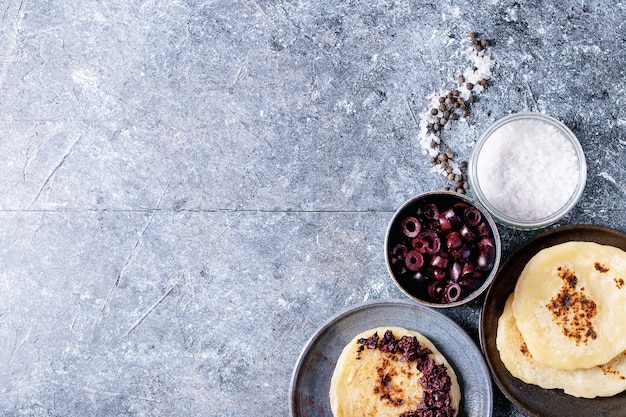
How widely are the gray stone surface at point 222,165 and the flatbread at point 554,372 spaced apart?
236 mm

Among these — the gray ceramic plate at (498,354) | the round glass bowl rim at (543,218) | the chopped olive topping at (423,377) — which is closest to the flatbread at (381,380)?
the chopped olive topping at (423,377)

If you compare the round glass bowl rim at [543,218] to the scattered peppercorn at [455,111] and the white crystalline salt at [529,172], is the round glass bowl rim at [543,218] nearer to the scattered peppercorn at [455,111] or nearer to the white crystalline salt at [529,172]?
the white crystalline salt at [529,172]

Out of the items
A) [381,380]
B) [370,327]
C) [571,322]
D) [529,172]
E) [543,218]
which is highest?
[529,172]

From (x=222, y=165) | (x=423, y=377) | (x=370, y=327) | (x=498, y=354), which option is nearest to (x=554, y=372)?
(x=498, y=354)

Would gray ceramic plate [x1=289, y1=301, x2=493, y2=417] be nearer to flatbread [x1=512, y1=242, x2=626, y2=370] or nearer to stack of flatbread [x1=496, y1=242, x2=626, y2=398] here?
stack of flatbread [x1=496, y1=242, x2=626, y2=398]

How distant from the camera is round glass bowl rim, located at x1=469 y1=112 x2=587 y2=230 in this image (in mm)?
2828

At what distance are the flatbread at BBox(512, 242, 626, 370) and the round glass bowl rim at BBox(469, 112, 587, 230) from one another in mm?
132

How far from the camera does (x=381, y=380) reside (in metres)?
2.87

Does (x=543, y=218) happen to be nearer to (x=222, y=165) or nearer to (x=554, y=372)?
(x=554, y=372)

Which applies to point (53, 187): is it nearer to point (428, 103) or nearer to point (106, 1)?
point (106, 1)

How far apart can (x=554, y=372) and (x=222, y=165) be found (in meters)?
1.80

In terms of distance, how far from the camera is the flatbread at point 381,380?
2857 mm

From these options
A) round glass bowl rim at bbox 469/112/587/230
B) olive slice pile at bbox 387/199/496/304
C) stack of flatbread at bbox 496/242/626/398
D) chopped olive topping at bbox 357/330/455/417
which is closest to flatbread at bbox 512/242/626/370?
stack of flatbread at bbox 496/242/626/398

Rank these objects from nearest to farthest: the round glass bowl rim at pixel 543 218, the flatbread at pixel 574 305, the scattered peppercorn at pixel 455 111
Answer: the flatbread at pixel 574 305 < the round glass bowl rim at pixel 543 218 < the scattered peppercorn at pixel 455 111
